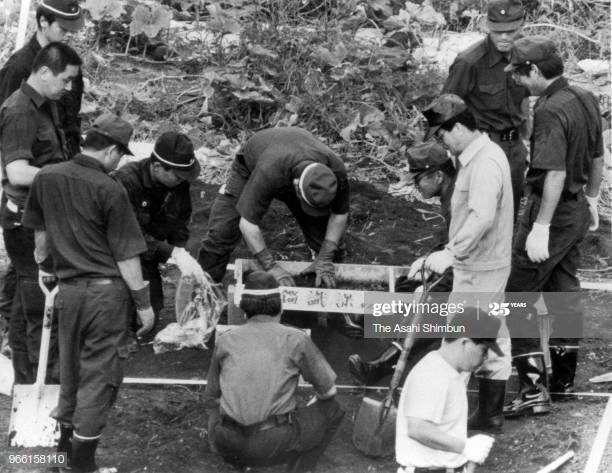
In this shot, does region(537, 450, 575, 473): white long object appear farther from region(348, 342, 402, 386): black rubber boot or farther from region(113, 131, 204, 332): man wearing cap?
region(113, 131, 204, 332): man wearing cap

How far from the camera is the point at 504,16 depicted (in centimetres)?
667

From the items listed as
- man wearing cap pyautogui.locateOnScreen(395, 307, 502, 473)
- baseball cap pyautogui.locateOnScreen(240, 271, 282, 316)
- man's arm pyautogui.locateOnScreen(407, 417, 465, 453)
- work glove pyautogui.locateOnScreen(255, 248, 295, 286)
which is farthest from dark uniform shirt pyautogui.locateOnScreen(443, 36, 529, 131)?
man's arm pyautogui.locateOnScreen(407, 417, 465, 453)

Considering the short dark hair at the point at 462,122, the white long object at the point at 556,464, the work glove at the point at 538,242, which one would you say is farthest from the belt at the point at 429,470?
the short dark hair at the point at 462,122

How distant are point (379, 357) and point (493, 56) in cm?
212

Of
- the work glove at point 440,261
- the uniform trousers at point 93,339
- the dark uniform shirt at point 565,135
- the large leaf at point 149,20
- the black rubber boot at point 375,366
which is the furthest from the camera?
the large leaf at point 149,20

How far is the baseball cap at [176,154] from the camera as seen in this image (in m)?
6.11

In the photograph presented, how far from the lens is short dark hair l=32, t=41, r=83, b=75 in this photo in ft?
18.8

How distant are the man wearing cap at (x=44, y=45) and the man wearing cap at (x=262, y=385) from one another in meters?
1.85

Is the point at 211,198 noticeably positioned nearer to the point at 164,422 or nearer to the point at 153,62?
the point at 153,62

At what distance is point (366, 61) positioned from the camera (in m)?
9.12

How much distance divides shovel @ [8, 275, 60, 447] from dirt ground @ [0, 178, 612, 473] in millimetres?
100

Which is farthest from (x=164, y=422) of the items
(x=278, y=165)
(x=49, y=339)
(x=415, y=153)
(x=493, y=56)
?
(x=493, y=56)

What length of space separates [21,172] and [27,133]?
0.74ft

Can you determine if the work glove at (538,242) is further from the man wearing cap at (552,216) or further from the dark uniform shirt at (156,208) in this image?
the dark uniform shirt at (156,208)
